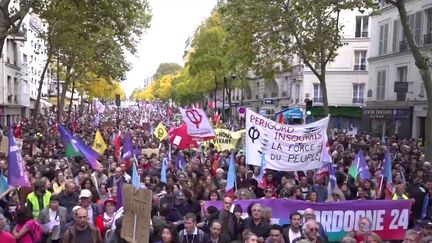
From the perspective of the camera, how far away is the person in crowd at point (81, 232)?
263 inches

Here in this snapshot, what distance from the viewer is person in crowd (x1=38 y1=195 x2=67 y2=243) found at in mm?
7996

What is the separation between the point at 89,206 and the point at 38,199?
1.06m

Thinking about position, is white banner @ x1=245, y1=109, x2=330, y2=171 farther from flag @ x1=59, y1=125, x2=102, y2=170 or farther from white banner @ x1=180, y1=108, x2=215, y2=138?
white banner @ x1=180, y1=108, x2=215, y2=138

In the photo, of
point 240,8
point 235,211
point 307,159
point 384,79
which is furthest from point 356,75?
point 235,211

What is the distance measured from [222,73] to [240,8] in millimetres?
21567

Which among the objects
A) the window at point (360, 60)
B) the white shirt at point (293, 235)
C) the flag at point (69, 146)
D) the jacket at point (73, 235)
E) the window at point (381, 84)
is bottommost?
the white shirt at point (293, 235)

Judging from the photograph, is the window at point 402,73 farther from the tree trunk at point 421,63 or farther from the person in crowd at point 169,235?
the person in crowd at point 169,235

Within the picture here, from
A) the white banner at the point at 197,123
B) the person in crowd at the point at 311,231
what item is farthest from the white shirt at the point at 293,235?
the white banner at the point at 197,123

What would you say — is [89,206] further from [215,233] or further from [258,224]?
[258,224]

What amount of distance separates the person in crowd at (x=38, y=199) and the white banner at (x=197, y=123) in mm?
7729

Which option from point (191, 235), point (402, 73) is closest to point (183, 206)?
point (191, 235)

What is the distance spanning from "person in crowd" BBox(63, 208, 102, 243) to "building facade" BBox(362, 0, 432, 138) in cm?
2517

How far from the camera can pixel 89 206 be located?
8.32 metres

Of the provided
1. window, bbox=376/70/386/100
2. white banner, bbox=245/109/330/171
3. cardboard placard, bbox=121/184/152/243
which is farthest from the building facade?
cardboard placard, bbox=121/184/152/243
